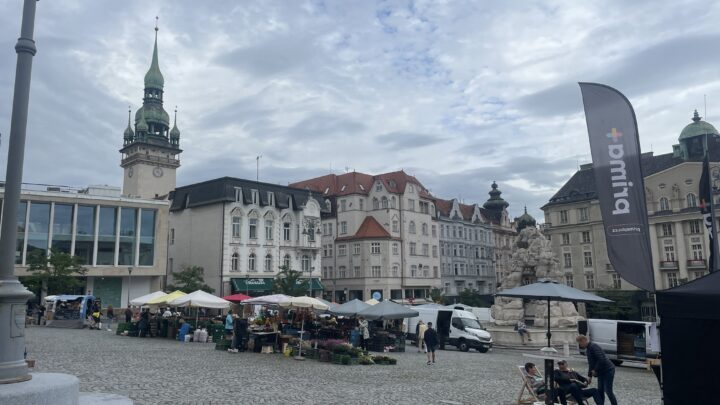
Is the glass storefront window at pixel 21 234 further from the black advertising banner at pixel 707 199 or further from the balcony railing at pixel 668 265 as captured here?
the balcony railing at pixel 668 265

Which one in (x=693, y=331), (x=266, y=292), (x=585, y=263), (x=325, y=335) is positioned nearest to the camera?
(x=693, y=331)

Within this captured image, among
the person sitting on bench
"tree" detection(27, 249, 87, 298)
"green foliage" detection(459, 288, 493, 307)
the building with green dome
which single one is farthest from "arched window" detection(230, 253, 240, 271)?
the person sitting on bench

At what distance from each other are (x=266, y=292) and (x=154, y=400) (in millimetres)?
42661

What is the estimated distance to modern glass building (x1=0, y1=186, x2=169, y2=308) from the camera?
44406 millimetres

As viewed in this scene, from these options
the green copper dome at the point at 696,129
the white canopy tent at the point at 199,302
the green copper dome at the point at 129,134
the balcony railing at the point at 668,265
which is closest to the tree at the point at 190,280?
the white canopy tent at the point at 199,302

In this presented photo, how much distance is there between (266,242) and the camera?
56.3 m

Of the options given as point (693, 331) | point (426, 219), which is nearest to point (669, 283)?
point (426, 219)

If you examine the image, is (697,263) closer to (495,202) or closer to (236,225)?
(495,202)

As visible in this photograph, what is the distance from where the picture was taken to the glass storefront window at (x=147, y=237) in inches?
1973

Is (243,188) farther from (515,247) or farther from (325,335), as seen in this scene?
(325,335)

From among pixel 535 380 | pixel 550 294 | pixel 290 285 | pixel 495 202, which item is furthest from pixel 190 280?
pixel 495 202

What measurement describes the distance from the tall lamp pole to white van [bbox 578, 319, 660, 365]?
23548mm

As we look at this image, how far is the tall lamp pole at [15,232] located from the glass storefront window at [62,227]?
42.7 meters

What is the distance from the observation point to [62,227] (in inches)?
1804
